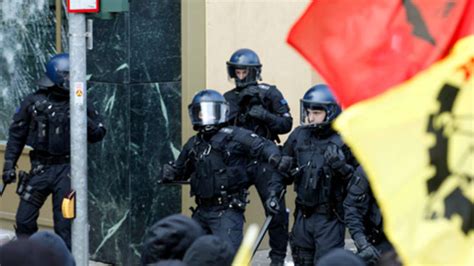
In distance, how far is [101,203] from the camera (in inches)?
479

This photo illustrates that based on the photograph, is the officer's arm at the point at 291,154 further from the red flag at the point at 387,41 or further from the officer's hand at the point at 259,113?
the red flag at the point at 387,41

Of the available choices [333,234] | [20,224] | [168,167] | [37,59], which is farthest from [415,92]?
[37,59]

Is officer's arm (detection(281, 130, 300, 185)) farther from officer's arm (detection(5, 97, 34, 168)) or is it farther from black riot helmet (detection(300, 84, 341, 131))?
officer's arm (detection(5, 97, 34, 168))

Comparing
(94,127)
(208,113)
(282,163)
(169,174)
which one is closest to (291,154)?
(282,163)

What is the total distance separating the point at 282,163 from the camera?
10305 mm

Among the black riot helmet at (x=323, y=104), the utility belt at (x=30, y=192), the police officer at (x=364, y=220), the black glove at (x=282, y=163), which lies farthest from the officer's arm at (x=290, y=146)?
the utility belt at (x=30, y=192)

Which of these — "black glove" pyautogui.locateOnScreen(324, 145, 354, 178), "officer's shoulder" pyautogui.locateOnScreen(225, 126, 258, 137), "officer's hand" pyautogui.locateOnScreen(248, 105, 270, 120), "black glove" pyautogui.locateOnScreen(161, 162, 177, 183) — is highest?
"officer's hand" pyautogui.locateOnScreen(248, 105, 270, 120)

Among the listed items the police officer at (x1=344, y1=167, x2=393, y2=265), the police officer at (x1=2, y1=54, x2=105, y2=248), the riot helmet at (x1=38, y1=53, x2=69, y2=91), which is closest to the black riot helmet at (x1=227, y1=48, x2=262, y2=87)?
→ the police officer at (x1=2, y1=54, x2=105, y2=248)

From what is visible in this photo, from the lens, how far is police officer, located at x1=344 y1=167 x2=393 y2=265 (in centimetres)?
948

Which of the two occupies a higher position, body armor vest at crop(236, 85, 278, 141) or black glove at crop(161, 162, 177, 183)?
body armor vest at crop(236, 85, 278, 141)

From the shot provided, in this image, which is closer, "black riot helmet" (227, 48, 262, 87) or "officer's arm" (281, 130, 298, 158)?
"officer's arm" (281, 130, 298, 158)

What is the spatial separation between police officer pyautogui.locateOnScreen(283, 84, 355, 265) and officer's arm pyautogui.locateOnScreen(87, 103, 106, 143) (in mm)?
1608

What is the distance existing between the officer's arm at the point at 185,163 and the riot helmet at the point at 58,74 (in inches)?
43.2

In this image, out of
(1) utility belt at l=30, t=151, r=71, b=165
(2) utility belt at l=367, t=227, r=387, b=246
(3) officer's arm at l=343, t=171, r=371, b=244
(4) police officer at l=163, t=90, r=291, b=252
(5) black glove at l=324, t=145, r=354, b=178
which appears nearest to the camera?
(3) officer's arm at l=343, t=171, r=371, b=244
